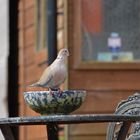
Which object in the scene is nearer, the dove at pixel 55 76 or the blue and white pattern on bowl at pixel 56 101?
the blue and white pattern on bowl at pixel 56 101

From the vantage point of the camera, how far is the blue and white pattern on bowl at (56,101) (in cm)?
500

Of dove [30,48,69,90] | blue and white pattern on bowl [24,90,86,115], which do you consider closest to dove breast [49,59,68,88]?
dove [30,48,69,90]

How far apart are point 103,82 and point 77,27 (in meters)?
0.55

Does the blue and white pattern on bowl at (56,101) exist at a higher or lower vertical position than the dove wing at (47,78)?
lower

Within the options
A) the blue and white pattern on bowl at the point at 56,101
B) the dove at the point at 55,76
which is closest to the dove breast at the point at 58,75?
the dove at the point at 55,76

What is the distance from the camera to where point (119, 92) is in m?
8.27

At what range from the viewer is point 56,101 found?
5004mm

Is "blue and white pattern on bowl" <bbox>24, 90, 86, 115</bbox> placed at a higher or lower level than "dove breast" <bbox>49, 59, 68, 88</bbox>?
lower

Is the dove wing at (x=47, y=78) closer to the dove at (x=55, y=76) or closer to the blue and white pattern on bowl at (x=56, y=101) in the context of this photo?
the dove at (x=55, y=76)

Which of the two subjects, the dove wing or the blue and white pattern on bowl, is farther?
the dove wing

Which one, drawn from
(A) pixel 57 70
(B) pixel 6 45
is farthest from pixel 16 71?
(A) pixel 57 70

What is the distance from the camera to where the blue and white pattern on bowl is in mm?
5004

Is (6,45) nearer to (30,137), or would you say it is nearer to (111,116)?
(30,137)

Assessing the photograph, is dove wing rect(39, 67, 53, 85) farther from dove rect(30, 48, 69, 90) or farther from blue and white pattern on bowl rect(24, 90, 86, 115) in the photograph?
blue and white pattern on bowl rect(24, 90, 86, 115)
